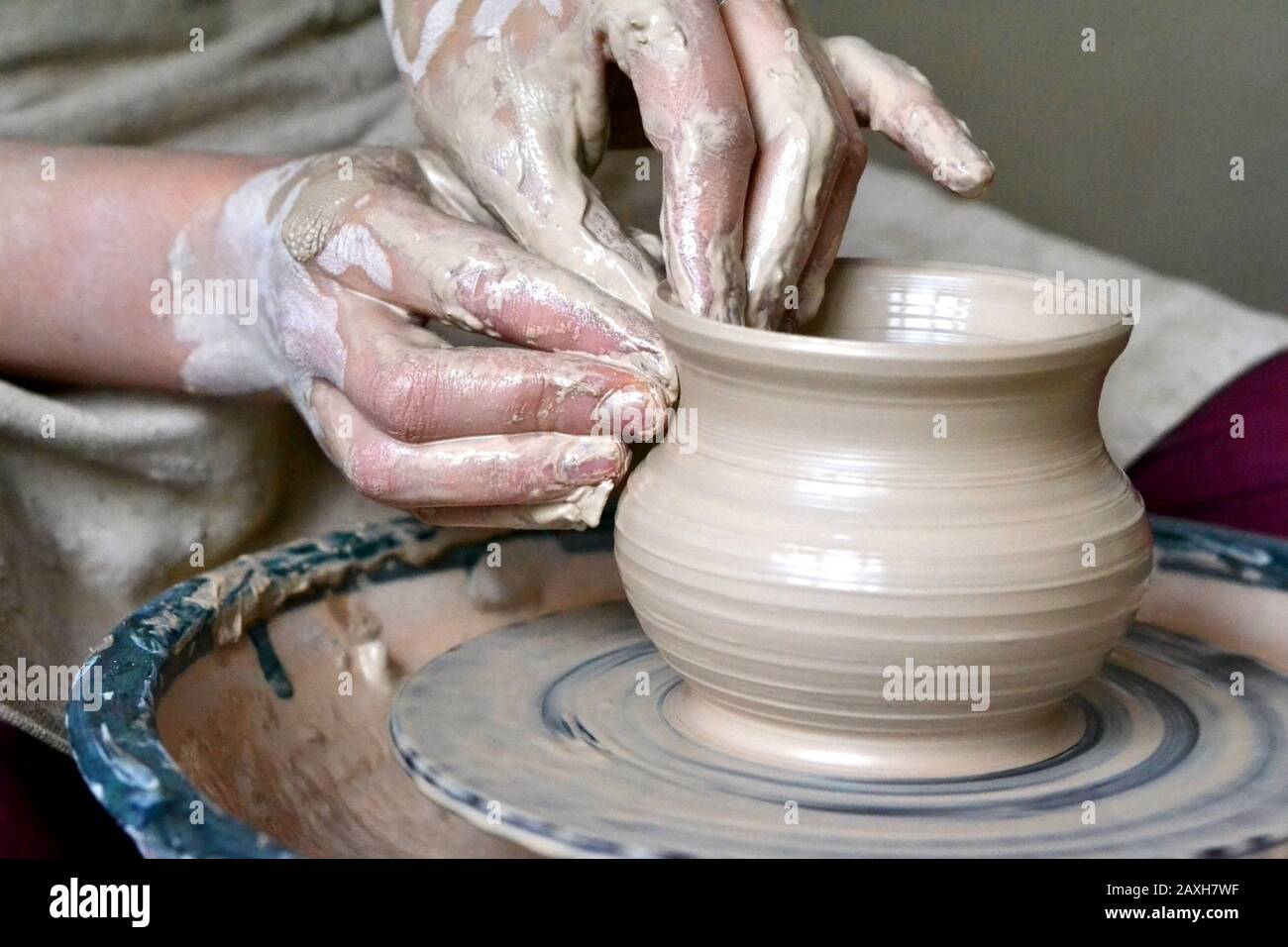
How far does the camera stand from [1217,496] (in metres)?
1.61

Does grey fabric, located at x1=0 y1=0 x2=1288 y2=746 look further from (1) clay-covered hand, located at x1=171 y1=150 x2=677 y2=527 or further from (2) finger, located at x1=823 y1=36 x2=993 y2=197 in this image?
(2) finger, located at x1=823 y1=36 x2=993 y2=197

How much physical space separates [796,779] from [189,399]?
0.80 meters

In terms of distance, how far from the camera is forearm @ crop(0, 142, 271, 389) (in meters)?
1.44

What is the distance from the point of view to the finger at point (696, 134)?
3.43 ft

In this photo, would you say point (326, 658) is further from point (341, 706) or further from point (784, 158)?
point (784, 158)

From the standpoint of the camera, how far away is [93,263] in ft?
4.78

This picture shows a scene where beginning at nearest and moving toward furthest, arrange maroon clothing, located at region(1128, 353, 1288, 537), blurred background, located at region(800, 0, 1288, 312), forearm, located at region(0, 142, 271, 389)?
forearm, located at region(0, 142, 271, 389) < maroon clothing, located at region(1128, 353, 1288, 537) < blurred background, located at region(800, 0, 1288, 312)

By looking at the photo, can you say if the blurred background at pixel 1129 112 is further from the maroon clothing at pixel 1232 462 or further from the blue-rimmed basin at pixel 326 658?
the blue-rimmed basin at pixel 326 658

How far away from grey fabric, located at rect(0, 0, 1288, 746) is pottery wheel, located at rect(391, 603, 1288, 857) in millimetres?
427

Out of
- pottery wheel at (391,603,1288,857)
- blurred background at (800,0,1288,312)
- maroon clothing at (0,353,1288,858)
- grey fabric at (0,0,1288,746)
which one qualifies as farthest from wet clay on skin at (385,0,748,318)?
blurred background at (800,0,1288,312)

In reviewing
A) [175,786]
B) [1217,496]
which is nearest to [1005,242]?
[1217,496]

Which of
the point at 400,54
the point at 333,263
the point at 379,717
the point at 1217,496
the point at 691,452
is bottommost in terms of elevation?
the point at 379,717
